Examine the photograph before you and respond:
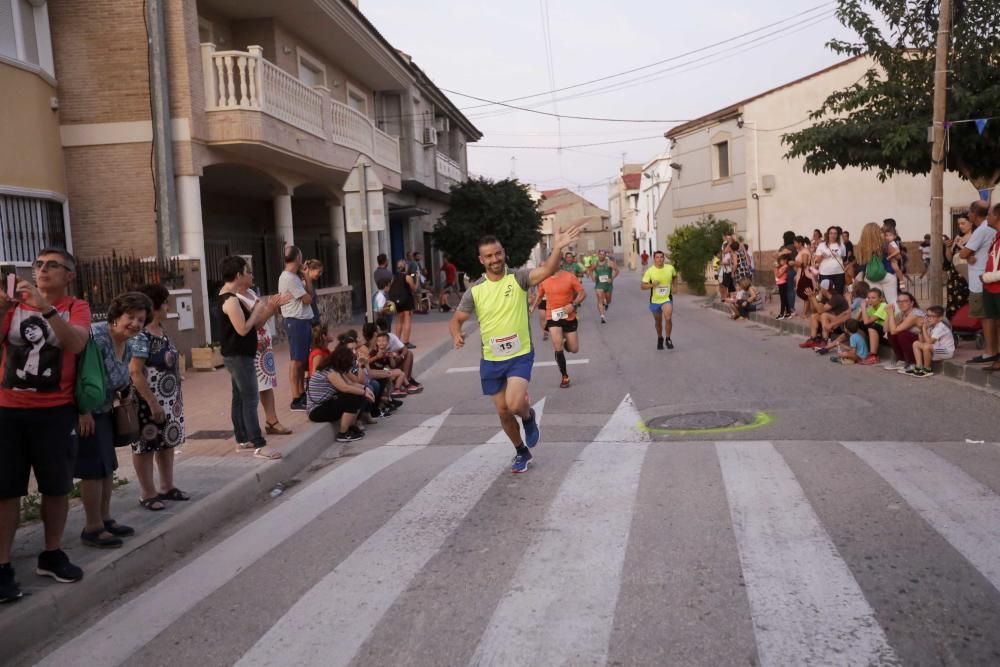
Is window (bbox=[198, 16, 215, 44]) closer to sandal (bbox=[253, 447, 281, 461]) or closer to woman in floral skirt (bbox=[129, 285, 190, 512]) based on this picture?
sandal (bbox=[253, 447, 281, 461])

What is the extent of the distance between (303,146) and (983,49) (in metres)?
13.0

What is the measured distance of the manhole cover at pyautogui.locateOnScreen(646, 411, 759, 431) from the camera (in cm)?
866

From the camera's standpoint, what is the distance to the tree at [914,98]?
1670 cm

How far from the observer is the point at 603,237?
10456 centimetres

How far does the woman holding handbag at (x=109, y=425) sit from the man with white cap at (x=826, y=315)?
11.0m

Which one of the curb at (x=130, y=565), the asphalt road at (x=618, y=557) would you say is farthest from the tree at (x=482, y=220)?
the curb at (x=130, y=565)

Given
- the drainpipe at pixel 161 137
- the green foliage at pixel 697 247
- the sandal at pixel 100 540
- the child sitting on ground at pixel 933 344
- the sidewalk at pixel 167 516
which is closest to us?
the sidewalk at pixel 167 516

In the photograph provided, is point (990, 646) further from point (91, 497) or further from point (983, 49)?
point (983, 49)

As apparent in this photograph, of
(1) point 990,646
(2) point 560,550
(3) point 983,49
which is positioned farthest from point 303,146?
(1) point 990,646

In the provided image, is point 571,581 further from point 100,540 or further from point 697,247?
point 697,247

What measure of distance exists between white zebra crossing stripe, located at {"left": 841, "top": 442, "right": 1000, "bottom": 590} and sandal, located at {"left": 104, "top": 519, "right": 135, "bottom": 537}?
192 inches

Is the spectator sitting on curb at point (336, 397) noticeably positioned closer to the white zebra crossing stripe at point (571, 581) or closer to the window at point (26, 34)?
the white zebra crossing stripe at point (571, 581)

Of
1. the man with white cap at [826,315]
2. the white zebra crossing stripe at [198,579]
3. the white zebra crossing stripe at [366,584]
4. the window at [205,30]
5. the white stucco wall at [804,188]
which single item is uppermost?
the window at [205,30]

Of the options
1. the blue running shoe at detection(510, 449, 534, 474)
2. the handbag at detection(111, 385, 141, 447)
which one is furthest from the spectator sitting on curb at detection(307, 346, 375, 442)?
the handbag at detection(111, 385, 141, 447)
